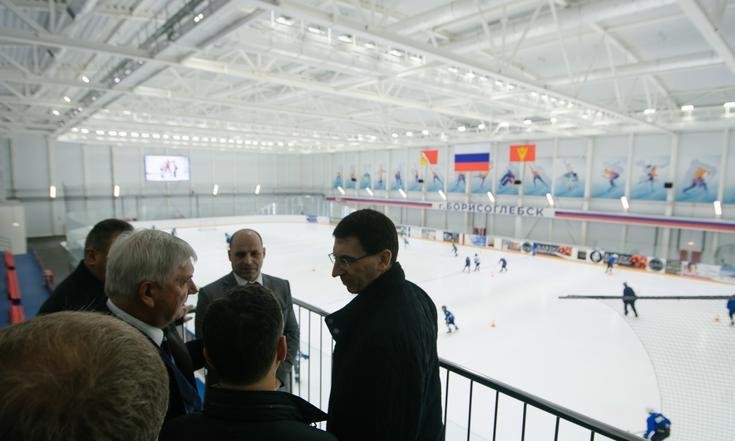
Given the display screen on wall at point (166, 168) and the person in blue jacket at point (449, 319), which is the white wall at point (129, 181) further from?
the person in blue jacket at point (449, 319)

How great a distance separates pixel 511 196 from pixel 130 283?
30141 millimetres

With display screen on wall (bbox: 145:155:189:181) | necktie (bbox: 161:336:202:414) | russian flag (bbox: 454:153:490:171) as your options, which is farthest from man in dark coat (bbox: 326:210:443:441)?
display screen on wall (bbox: 145:155:189:181)

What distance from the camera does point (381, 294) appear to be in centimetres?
186

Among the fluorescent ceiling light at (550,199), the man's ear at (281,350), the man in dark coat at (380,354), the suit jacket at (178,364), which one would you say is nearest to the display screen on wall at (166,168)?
the fluorescent ceiling light at (550,199)

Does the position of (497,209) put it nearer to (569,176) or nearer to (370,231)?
(569,176)

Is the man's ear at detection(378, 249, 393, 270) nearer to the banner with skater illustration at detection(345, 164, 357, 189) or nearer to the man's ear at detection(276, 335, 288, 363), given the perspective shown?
the man's ear at detection(276, 335, 288, 363)

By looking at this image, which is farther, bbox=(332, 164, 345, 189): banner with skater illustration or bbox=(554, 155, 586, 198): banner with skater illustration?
bbox=(332, 164, 345, 189): banner with skater illustration

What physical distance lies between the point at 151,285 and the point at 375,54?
9.68 m

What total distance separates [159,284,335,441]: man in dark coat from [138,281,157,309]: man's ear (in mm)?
672

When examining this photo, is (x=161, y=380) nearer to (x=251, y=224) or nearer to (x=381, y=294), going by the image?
(x=381, y=294)

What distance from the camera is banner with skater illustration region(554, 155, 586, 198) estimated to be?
2623 centimetres

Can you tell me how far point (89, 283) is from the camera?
2674mm

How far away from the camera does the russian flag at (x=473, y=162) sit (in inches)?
819

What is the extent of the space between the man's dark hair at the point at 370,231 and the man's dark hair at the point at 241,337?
2.41ft
